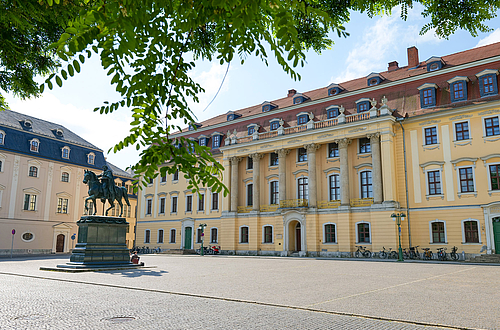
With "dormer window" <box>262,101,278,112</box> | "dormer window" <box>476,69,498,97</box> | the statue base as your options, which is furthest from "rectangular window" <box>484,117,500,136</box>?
the statue base

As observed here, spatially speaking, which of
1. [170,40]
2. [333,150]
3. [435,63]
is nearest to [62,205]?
[333,150]

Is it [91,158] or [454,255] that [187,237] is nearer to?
[91,158]

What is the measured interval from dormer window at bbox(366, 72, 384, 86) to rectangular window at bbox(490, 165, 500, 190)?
42.2 feet

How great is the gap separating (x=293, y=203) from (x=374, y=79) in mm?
14304

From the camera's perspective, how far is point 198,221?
157 ft

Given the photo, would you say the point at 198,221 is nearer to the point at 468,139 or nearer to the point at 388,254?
the point at 388,254

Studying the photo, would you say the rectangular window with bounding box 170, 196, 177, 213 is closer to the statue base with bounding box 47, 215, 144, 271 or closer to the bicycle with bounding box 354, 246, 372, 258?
the bicycle with bounding box 354, 246, 372, 258

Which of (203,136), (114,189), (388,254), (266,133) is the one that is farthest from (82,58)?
(203,136)

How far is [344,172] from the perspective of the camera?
3650cm

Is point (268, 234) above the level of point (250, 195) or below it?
below

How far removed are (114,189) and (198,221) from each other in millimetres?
24583

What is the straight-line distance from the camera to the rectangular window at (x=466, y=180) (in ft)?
102

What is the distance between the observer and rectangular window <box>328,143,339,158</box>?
38.5 meters

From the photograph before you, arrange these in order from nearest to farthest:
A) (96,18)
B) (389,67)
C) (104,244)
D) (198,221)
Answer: (96,18), (104,244), (389,67), (198,221)
